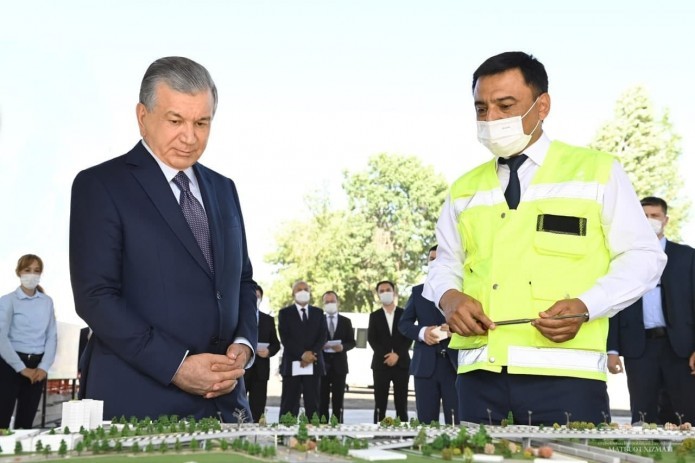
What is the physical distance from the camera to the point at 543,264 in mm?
3576

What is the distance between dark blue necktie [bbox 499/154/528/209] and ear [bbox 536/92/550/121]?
7.4 inches

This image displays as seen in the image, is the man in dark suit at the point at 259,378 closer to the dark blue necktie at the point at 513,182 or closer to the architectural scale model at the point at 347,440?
the dark blue necktie at the point at 513,182

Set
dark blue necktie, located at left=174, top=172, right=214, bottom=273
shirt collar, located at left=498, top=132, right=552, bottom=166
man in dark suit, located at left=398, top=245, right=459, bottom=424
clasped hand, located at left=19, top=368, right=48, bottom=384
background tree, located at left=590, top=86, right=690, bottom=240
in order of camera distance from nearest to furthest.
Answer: dark blue necktie, located at left=174, top=172, right=214, bottom=273
shirt collar, located at left=498, top=132, right=552, bottom=166
clasped hand, located at left=19, top=368, right=48, bottom=384
man in dark suit, located at left=398, top=245, right=459, bottom=424
background tree, located at left=590, top=86, right=690, bottom=240

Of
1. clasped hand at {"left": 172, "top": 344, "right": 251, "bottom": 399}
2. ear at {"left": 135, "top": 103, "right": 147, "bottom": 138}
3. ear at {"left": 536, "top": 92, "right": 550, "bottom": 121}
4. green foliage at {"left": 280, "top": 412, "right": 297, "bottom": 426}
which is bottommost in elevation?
green foliage at {"left": 280, "top": 412, "right": 297, "bottom": 426}

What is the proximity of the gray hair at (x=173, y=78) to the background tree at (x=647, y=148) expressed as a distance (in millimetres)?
38421

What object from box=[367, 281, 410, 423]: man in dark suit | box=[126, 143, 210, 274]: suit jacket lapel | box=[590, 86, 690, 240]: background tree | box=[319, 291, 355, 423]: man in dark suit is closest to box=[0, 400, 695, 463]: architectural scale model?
box=[126, 143, 210, 274]: suit jacket lapel

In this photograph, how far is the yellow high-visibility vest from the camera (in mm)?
3518

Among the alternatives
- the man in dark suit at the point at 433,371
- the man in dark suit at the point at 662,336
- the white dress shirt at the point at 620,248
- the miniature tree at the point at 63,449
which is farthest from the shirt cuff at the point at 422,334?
the miniature tree at the point at 63,449

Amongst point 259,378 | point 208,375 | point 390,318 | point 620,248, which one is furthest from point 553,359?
point 390,318

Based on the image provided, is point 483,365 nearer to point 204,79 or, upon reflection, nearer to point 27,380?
point 204,79

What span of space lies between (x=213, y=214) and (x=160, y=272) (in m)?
0.39

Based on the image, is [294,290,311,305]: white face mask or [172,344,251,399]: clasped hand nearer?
[172,344,251,399]: clasped hand

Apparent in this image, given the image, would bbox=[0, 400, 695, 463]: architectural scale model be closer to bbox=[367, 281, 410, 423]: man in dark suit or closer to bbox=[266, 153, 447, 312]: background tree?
bbox=[367, 281, 410, 423]: man in dark suit

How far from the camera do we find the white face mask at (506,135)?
3.79 m
